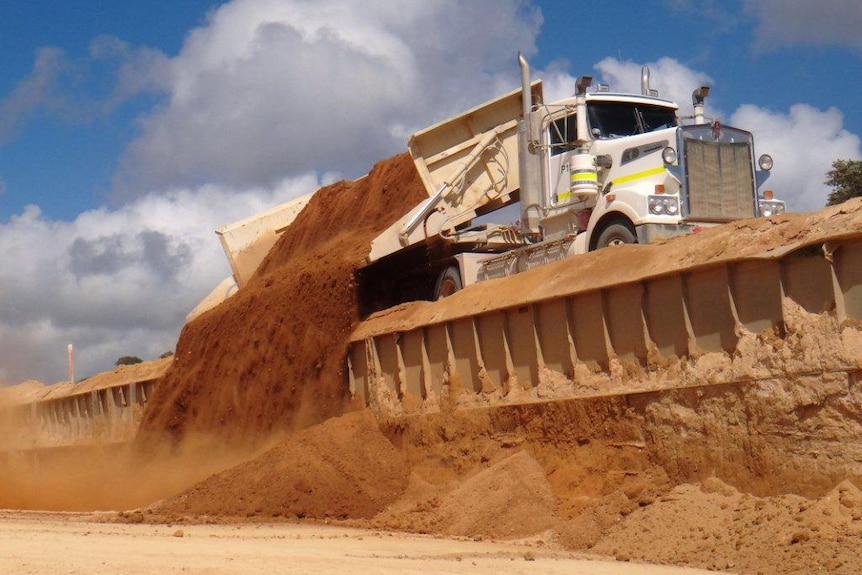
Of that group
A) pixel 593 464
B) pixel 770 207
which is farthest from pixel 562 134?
pixel 593 464

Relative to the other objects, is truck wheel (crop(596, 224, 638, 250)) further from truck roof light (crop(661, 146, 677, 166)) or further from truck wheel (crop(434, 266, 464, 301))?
truck wheel (crop(434, 266, 464, 301))

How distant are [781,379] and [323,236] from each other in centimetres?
1285

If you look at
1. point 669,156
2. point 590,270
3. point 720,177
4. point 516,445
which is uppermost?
point 669,156

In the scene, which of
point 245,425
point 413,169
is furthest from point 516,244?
point 245,425

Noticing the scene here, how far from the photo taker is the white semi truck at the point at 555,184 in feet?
54.1

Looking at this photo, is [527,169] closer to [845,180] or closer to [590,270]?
[590,270]

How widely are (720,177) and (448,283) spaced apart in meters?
5.06

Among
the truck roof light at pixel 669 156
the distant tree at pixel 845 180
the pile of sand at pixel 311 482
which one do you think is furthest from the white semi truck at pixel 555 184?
the distant tree at pixel 845 180

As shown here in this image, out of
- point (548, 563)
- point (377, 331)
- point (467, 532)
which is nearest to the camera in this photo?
point (548, 563)

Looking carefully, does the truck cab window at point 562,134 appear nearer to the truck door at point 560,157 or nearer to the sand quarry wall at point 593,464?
the truck door at point 560,157

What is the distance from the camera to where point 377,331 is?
62.5 feet

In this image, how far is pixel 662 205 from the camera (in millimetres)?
16141

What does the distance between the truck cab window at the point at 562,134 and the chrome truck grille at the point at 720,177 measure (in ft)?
7.46

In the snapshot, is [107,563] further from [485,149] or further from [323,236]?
[323,236]
